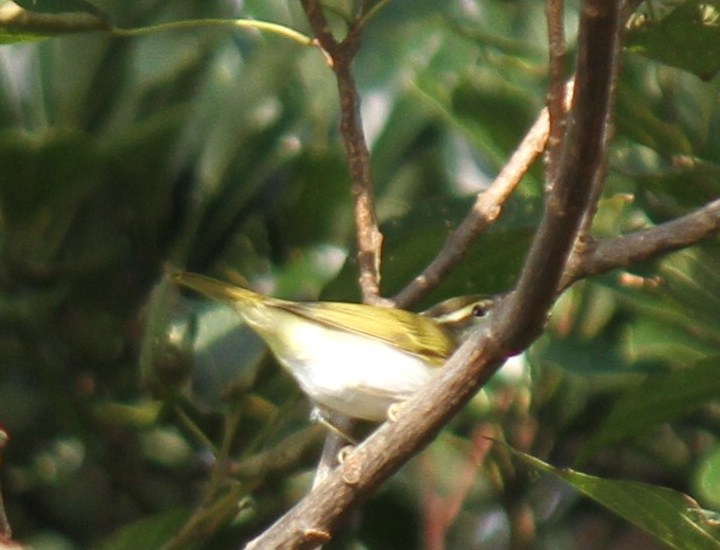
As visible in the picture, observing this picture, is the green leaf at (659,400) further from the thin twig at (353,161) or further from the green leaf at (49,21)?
the green leaf at (49,21)

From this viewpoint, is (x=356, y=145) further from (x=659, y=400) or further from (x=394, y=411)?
(x=659, y=400)

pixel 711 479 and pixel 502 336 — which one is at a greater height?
pixel 502 336

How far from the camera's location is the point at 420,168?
2.38 meters

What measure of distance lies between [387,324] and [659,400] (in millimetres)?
401

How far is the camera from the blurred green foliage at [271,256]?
1998mm

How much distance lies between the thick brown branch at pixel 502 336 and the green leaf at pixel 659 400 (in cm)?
53

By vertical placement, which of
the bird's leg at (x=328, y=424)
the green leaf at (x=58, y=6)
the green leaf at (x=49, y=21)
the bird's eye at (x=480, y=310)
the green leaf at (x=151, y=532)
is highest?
the green leaf at (x=58, y=6)

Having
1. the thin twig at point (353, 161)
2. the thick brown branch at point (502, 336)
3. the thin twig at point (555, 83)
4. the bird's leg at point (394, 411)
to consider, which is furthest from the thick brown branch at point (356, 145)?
the thick brown branch at point (502, 336)

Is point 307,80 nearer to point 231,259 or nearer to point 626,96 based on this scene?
point 231,259

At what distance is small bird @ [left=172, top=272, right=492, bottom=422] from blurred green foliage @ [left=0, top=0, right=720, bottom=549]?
5cm

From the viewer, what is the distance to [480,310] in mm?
2199

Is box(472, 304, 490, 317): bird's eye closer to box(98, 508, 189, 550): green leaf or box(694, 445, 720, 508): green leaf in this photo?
box(694, 445, 720, 508): green leaf

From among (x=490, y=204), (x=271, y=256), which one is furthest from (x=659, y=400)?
(x=271, y=256)

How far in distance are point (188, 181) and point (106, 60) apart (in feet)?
Result: 0.73
